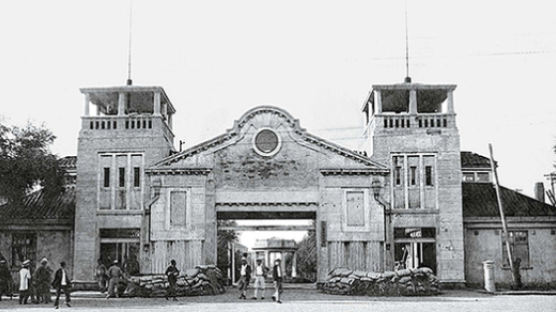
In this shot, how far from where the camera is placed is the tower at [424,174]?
37781mm

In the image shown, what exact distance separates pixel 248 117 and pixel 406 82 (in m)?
8.57

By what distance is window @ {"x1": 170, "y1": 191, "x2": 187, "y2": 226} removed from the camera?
37156 mm

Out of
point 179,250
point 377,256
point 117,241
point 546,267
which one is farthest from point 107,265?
point 546,267

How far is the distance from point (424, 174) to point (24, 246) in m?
20.7

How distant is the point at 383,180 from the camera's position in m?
37.7

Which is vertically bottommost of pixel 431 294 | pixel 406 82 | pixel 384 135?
pixel 431 294

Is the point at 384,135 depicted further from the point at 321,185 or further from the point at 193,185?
the point at 193,185

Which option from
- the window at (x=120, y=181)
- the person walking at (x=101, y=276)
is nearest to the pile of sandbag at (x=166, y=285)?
the person walking at (x=101, y=276)

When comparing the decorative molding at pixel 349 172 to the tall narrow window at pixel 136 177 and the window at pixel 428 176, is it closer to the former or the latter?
the window at pixel 428 176

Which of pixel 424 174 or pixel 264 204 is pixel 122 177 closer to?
pixel 264 204

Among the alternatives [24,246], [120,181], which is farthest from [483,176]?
[24,246]

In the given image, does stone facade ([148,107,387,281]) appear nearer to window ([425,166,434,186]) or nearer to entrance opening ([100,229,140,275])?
entrance opening ([100,229,140,275])

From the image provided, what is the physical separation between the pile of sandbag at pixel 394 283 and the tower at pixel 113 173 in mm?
11203

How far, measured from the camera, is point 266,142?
38.0 metres
